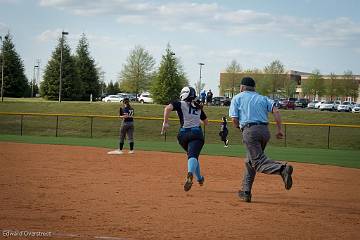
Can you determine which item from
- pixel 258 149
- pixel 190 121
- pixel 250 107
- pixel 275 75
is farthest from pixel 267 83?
pixel 258 149

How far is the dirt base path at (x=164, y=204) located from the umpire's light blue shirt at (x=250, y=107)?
4.66ft

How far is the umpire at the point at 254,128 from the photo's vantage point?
831 centimetres

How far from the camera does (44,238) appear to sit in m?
5.57

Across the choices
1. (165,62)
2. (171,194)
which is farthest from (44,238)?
(165,62)

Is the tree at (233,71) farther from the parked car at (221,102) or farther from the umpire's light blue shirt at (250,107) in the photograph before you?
the umpire's light blue shirt at (250,107)

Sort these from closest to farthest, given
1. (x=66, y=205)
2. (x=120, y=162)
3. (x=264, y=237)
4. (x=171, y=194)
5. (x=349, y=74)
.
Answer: (x=264, y=237) → (x=66, y=205) → (x=171, y=194) → (x=120, y=162) → (x=349, y=74)

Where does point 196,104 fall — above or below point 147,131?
above

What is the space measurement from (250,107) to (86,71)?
6493 cm

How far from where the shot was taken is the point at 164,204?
26.9ft

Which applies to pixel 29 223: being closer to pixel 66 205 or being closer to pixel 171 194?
pixel 66 205

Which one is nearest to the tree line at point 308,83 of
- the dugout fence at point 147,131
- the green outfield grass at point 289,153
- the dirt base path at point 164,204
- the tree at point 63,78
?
the tree at point 63,78

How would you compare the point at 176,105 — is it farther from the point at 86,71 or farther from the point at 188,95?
the point at 86,71

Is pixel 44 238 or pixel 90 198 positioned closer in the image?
pixel 44 238

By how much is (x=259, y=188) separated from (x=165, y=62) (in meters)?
47.7
